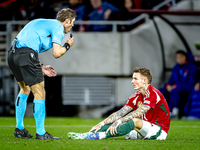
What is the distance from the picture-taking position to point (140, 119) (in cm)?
520

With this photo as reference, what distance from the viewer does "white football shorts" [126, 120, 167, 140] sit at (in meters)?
5.21

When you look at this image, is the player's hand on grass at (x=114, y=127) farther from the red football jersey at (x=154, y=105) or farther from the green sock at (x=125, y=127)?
the red football jersey at (x=154, y=105)

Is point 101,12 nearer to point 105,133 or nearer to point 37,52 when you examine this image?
point 37,52

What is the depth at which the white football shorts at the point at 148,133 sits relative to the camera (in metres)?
5.21

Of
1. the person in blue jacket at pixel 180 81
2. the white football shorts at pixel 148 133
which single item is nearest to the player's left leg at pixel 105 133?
the white football shorts at pixel 148 133

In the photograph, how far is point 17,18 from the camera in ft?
43.9

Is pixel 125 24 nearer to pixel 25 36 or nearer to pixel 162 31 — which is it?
pixel 162 31

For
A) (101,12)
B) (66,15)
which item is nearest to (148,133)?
(66,15)

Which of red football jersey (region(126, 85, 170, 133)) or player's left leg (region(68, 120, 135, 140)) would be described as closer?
player's left leg (region(68, 120, 135, 140))

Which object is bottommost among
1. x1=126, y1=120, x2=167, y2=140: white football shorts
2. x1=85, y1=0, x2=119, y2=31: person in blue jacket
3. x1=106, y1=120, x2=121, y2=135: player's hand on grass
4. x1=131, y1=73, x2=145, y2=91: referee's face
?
x1=126, y1=120, x2=167, y2=140: white football shorts

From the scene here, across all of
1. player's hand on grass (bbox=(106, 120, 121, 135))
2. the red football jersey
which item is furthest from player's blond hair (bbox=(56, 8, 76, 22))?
player's hand on grass (bbox=(106, 120, 121, 135))

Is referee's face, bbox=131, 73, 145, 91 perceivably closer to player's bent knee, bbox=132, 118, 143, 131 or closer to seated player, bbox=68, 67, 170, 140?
seated player, bbox=68, 67, 170, 140

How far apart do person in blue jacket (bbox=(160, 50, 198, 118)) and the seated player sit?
245 inches

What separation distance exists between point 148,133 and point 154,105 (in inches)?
16.3
